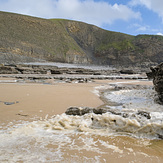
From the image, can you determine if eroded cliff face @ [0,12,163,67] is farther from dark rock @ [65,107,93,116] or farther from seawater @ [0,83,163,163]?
seawater @ [0,83,163,163]

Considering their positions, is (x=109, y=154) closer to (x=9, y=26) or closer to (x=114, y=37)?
(x=9, y=26)

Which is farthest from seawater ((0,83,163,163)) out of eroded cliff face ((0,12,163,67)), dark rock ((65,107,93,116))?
eroded cliff face ((0,12,163,67))

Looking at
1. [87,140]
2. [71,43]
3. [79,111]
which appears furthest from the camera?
[71,43]

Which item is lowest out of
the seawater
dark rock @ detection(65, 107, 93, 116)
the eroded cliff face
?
the seawater

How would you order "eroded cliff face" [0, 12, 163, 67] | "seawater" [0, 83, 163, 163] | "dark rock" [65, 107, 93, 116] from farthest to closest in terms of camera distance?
"eroded cliff face" [0, 12, 163, 67], "dark rock" [65, 107, 93, 116], "seawater" [0, 83, 163, 163]

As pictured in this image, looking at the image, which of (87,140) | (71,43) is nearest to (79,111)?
(87,140)

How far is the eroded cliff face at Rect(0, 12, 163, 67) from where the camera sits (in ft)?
218

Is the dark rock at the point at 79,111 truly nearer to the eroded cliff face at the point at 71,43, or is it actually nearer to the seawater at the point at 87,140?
the seawater at the point at 87,140

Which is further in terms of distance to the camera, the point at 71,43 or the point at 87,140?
the point at 71,43

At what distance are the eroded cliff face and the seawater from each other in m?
55.9

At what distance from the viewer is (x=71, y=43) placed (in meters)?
91.8

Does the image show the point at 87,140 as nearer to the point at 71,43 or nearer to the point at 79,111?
the point at 79,111

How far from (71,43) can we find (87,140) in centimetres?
9270

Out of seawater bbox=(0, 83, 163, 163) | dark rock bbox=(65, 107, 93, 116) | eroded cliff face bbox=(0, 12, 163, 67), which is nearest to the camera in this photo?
seawater bbox=(0, 83, 163, 163)
